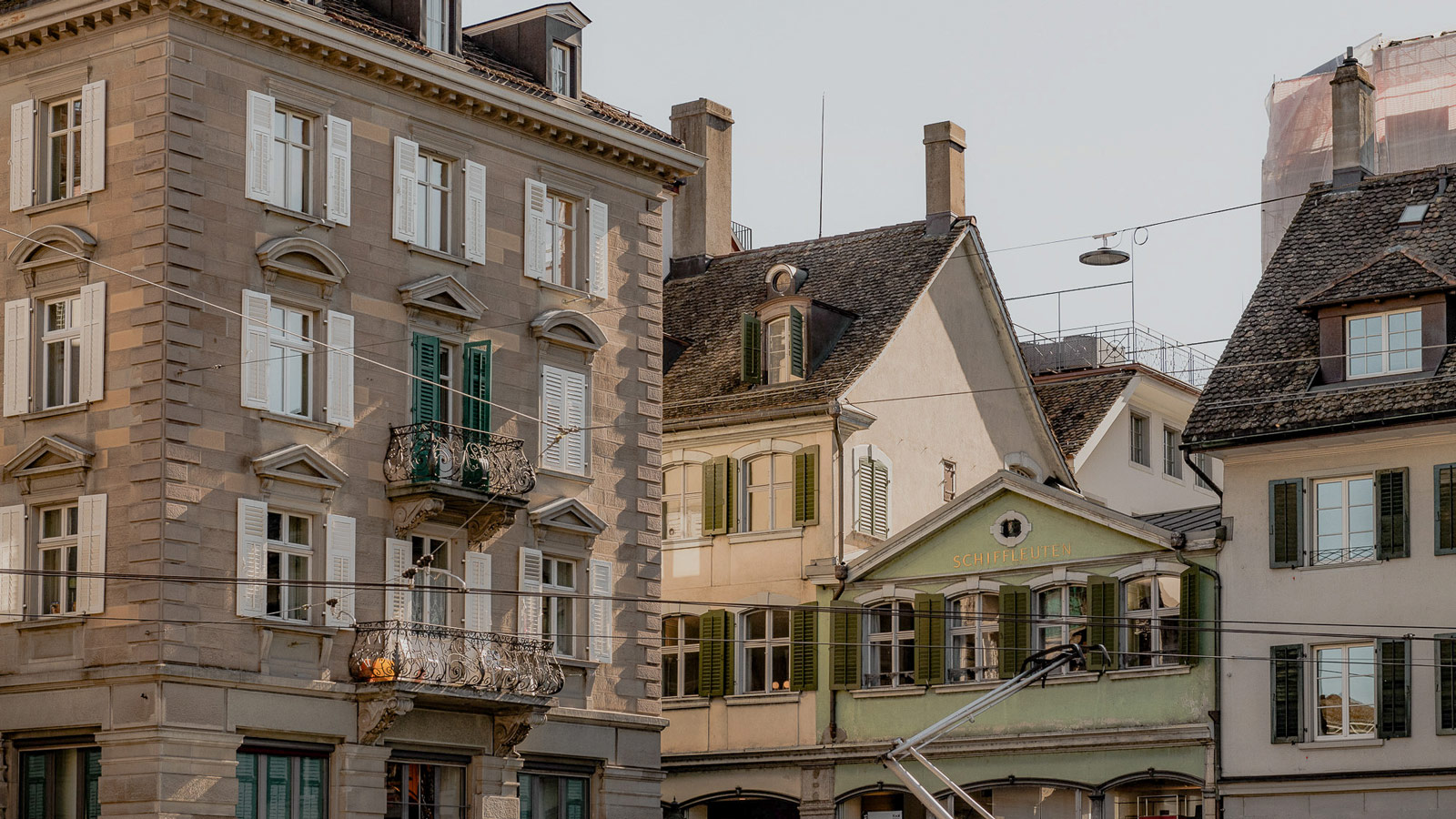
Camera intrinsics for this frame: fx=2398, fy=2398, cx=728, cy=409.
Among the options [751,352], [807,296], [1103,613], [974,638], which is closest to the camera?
[1103,613]

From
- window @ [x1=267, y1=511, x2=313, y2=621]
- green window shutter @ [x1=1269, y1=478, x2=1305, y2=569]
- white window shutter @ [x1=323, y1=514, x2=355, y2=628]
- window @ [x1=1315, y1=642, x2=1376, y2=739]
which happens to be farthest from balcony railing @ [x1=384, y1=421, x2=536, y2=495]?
window @ [x1=1315, y1=642, x2=1376, y2=739]

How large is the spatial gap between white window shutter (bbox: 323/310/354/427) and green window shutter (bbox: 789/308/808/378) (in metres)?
14.7

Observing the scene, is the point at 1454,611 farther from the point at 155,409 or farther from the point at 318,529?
the point at 155,409

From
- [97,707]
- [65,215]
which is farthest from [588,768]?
[65,215]

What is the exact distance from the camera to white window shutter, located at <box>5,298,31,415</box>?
3788 cm

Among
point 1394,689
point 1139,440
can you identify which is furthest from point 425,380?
point 1139,440

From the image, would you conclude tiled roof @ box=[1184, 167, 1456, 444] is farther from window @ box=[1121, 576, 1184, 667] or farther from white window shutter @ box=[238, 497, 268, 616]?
white window shutter @ box=[238, 497, 268, 616]

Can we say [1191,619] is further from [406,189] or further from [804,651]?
[406,189]

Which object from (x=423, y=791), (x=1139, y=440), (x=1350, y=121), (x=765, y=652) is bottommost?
Result: (x=423, y=791)

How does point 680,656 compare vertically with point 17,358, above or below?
below

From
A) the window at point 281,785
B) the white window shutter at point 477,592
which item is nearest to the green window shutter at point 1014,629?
the white window shutter at point 477,592

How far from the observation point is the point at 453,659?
39500 mm

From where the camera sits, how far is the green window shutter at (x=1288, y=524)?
43.0 metres

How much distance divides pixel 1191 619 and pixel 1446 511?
5.00 meters
